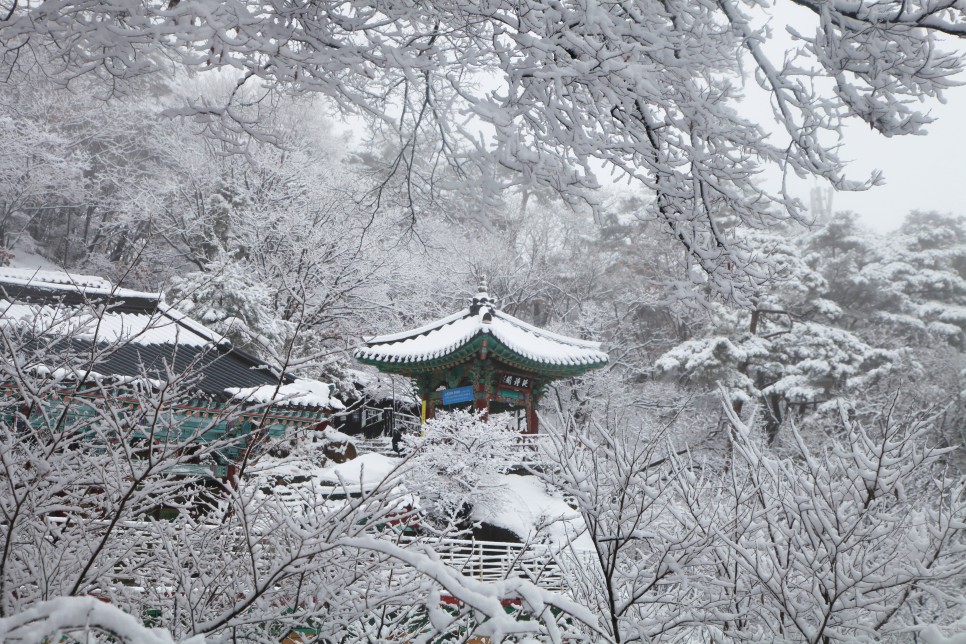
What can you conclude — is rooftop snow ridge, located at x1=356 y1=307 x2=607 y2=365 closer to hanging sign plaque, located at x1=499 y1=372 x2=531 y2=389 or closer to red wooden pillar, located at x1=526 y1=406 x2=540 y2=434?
hanging sign plaque, located at x1=499 y1=372 x2=531 y2=389

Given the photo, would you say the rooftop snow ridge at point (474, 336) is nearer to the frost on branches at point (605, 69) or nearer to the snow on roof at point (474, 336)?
the snow on roof at point (474, 336)

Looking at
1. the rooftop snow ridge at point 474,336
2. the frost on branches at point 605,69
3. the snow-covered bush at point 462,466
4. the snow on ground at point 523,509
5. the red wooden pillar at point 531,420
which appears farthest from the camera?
the red wooden pillar at point 531,420

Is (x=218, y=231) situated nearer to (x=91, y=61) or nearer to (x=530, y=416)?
(x=530, y=416)

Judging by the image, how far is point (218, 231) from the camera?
14680mm

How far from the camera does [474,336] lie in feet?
33.6

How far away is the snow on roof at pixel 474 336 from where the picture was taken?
10.6 meters

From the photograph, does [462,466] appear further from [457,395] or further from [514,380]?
[514,380]

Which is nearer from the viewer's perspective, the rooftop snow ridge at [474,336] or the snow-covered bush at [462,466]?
the snow-covered bush at [462,466]

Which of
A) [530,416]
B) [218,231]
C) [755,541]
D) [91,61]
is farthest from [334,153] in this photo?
[755,541]

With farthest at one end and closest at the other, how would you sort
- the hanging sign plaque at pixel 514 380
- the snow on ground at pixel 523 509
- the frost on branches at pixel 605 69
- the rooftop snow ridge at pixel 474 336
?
1. the hanging sign plaque at pixel 514 380
2. the rooftop snow ridge at pixel 474 336
3. the snow on ground at pixel 523 509
4. the frost on branches at pixel 605 69

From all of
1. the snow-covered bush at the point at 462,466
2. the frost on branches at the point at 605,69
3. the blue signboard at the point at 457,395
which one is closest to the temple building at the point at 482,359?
the blue signboard at the point at 457,395

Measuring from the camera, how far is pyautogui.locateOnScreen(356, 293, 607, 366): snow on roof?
418 inches

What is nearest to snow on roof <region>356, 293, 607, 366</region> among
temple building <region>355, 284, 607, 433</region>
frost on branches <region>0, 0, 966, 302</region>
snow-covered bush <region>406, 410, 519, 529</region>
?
temple building <region>355, 284, 607, 433</region>

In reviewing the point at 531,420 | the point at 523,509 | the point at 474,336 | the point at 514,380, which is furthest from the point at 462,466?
the point at 531,420
